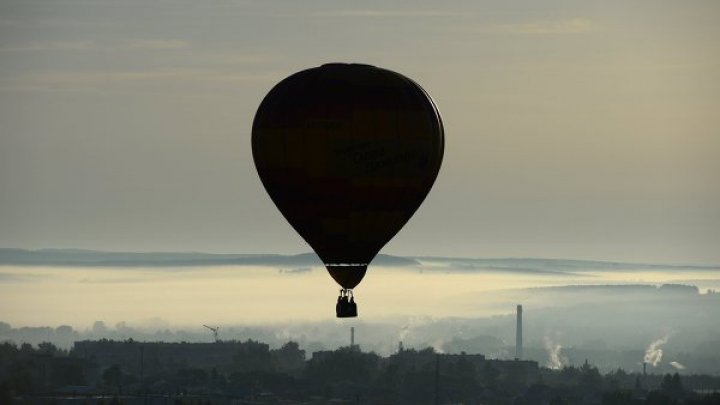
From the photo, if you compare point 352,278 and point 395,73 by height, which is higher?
point 395,73

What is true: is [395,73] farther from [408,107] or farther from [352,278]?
[352,278]

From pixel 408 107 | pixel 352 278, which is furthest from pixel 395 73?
pixel 352 278
